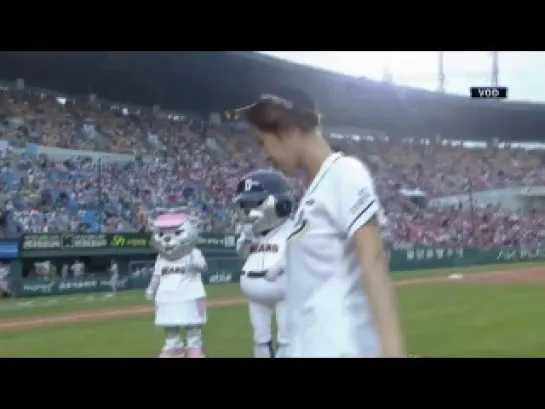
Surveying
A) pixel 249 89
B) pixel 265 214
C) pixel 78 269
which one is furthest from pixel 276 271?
pixel 249 89

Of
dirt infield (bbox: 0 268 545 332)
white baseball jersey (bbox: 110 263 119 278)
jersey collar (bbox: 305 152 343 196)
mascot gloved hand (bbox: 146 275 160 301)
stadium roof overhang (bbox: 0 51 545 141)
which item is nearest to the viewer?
jersey collar (bbox: 305 152 343 196)

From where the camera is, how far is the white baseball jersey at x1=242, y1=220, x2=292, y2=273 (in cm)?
564

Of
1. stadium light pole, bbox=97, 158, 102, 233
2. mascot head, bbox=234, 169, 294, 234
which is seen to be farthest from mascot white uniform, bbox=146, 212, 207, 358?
stadium light pole, bbox=97, 158, 102, 233

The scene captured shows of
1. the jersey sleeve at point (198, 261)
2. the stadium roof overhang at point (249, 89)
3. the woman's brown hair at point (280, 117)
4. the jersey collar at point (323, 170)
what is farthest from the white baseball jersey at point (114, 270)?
the jersey collar at point (323, 170)

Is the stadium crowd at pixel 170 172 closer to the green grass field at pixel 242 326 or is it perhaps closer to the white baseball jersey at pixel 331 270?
the green grass field at pixel 242 326

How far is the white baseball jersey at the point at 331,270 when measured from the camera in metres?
2.06

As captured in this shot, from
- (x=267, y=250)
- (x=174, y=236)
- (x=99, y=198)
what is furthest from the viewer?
(x=99, y=198)

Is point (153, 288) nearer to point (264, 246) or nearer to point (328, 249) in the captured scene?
point (264, 246)

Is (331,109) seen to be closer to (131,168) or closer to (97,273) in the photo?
(131,168)

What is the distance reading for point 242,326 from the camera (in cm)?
1139

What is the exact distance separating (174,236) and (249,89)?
13.2 meters

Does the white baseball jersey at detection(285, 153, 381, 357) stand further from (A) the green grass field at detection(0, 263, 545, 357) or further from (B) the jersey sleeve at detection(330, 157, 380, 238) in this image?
(A) the green grass field at detection(0, 263, 545, 357)

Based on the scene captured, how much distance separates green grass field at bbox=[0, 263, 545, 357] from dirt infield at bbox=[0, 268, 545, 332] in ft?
0.57
